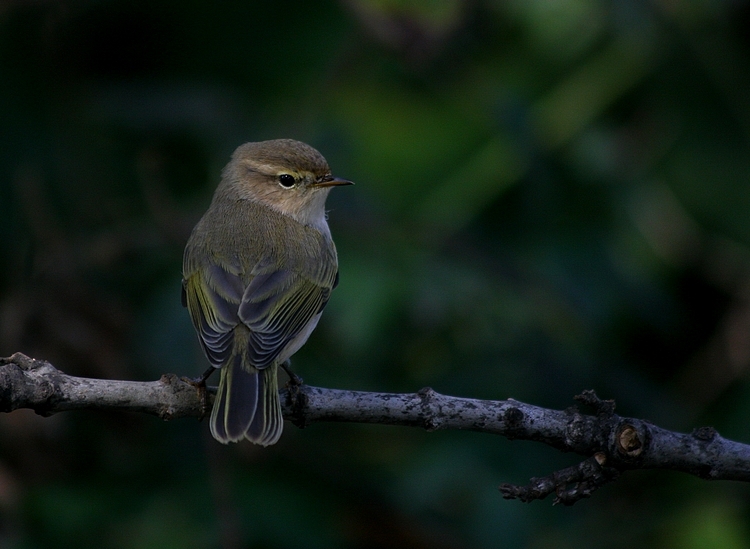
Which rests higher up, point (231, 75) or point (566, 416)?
point (231, 75)

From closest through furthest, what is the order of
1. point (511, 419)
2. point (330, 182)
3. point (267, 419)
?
1. point (511, 419)
2. point (267, 419)
3. point (330, 182)

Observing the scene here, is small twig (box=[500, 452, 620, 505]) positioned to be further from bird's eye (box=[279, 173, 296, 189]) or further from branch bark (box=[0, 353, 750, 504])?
bird's eye (box=[279, 173, 296, 189])

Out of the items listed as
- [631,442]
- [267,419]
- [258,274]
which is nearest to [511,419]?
[631,442]

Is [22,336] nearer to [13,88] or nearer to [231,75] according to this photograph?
[13,88]

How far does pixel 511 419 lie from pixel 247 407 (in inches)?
46.5

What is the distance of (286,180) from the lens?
19.5 feet

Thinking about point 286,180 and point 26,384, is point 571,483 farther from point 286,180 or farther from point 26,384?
point 286,180

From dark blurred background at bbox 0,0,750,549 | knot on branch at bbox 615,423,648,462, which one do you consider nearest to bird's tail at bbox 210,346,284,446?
dark blurred background at bbox 0,0,750,549

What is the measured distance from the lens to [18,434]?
5.52 metres

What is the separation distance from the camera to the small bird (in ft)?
14.3

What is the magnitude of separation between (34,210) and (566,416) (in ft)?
11.4

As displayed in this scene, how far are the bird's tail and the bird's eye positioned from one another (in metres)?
1.66

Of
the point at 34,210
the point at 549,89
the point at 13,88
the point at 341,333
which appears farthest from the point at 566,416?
the point at 549,89

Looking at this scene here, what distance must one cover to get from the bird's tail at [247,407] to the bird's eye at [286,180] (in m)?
1.66
